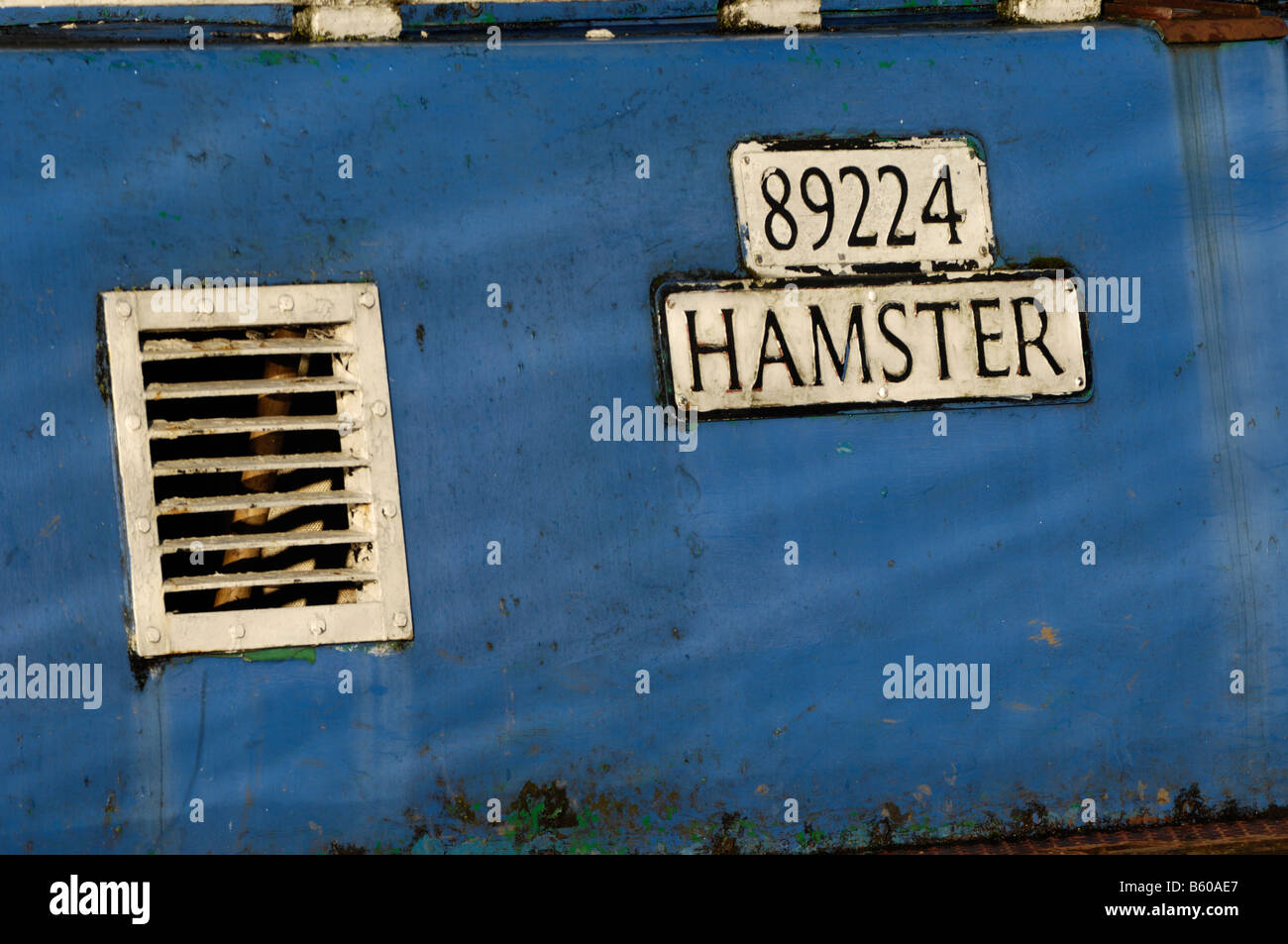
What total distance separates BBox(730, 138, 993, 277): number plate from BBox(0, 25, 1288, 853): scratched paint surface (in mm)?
66

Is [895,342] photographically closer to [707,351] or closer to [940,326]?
[940,326]

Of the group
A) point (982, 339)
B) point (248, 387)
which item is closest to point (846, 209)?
point (982, 339)

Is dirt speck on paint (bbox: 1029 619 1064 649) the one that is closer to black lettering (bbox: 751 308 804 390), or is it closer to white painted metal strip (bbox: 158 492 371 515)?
black lettering (bbox: 751 308 804 390)

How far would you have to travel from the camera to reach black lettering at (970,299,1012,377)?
3178mm

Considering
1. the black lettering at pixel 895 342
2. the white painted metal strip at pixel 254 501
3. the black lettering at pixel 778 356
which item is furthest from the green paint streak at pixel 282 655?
the black lettering at pixel 895 342

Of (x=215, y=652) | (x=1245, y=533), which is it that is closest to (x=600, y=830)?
(x=215, y=652)

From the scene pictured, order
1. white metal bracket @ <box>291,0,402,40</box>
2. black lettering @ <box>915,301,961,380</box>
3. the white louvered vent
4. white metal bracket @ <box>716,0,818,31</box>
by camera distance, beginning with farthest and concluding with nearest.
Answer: white metal bracket @ <box>716,0,818,31</box>, black lettering @ <box>915,301,961,380</box>, white metal bracket @ <box>291,0,402,40</box>, the white louvered vent

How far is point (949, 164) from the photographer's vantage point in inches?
127

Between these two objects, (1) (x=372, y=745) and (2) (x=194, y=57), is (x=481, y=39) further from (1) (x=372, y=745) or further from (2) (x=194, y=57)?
(1) (x=372, y=745)

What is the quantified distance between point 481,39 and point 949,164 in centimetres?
110

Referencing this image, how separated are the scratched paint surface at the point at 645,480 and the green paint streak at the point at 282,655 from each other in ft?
0.07

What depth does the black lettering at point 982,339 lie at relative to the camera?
318cm

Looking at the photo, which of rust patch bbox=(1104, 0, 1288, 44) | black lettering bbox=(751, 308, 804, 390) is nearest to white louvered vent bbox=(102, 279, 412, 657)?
black lettering bbox=(751, 308, 804, 390)

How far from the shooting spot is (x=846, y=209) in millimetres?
3150
